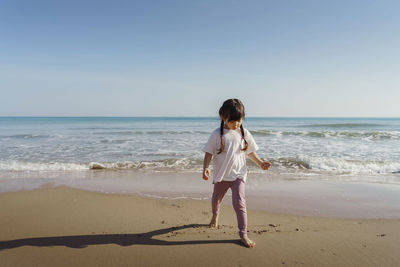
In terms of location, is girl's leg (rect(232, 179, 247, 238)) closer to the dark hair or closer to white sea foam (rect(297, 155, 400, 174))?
the dark hair

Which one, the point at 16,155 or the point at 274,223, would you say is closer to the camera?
the point at 274,223

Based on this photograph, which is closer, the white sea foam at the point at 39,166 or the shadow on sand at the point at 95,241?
the shadow on sand at the point at 95,241

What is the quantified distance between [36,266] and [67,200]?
210cm

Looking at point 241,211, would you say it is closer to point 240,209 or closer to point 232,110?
point 240,209

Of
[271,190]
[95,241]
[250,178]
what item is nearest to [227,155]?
[95,241]

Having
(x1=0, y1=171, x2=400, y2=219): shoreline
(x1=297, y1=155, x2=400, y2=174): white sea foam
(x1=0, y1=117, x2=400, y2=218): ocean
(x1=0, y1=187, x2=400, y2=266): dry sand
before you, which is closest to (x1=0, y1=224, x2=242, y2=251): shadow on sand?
(x1=0, y1=187, x2=400, y2=266): dry sand

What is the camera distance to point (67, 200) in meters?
4.25

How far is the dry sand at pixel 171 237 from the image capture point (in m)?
2.44

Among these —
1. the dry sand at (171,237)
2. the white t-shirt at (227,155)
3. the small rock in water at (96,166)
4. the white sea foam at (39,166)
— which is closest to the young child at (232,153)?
the white t-shirt at (227,155)

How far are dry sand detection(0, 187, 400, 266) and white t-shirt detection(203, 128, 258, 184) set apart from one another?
0.75m

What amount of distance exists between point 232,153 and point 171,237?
1240mm

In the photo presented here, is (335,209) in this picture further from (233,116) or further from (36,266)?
(36,266)

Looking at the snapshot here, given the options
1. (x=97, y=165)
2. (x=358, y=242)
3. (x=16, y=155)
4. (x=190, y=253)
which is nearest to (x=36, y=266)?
(x=190, y=253)

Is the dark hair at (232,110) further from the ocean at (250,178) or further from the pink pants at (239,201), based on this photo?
the ocean at (250,178)
